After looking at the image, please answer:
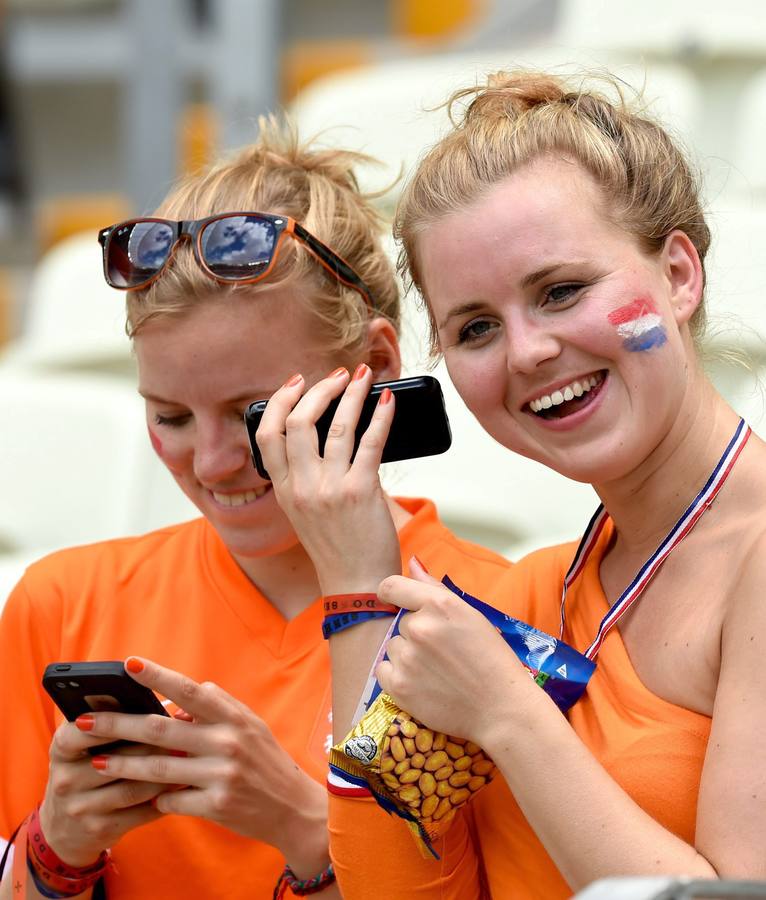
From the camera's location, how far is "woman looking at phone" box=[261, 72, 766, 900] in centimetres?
111

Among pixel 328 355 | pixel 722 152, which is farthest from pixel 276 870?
pixel 722 152

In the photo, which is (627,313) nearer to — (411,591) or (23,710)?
(411,591)

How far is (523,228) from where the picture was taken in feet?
4.10

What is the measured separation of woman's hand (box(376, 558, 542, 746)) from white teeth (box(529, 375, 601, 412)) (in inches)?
8.0

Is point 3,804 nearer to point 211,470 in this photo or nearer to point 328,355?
point 211,470

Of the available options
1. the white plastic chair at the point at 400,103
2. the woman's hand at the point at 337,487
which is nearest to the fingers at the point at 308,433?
the woman's hand at the point at 337,487

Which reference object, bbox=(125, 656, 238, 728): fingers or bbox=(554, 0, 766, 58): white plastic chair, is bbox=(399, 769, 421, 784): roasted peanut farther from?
bbox=(554, 0, 766, 58): white plastic chair

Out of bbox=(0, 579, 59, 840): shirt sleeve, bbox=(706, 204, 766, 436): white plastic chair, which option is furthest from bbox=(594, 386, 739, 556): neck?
bbox=(706, 204, 766, 436): white plastic chair

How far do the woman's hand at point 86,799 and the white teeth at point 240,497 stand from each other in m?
0.31

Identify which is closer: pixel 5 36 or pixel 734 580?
pixel 734 580

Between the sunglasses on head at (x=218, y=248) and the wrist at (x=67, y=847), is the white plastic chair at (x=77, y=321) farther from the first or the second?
the wrist at (x=67, y=847)

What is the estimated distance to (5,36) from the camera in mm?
6418

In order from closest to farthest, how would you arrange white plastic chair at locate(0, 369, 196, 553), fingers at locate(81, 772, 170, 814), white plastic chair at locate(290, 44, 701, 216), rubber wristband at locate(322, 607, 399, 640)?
rubber wristband at locate(322, 607, 399, 640)
fingers at locate(81, 772, 170, 814)
white plastic chair at locate(0, 369, 196, 553)
white plastic chair at locate(290, 44, 701, 216)

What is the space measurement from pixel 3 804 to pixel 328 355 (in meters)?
0.68
